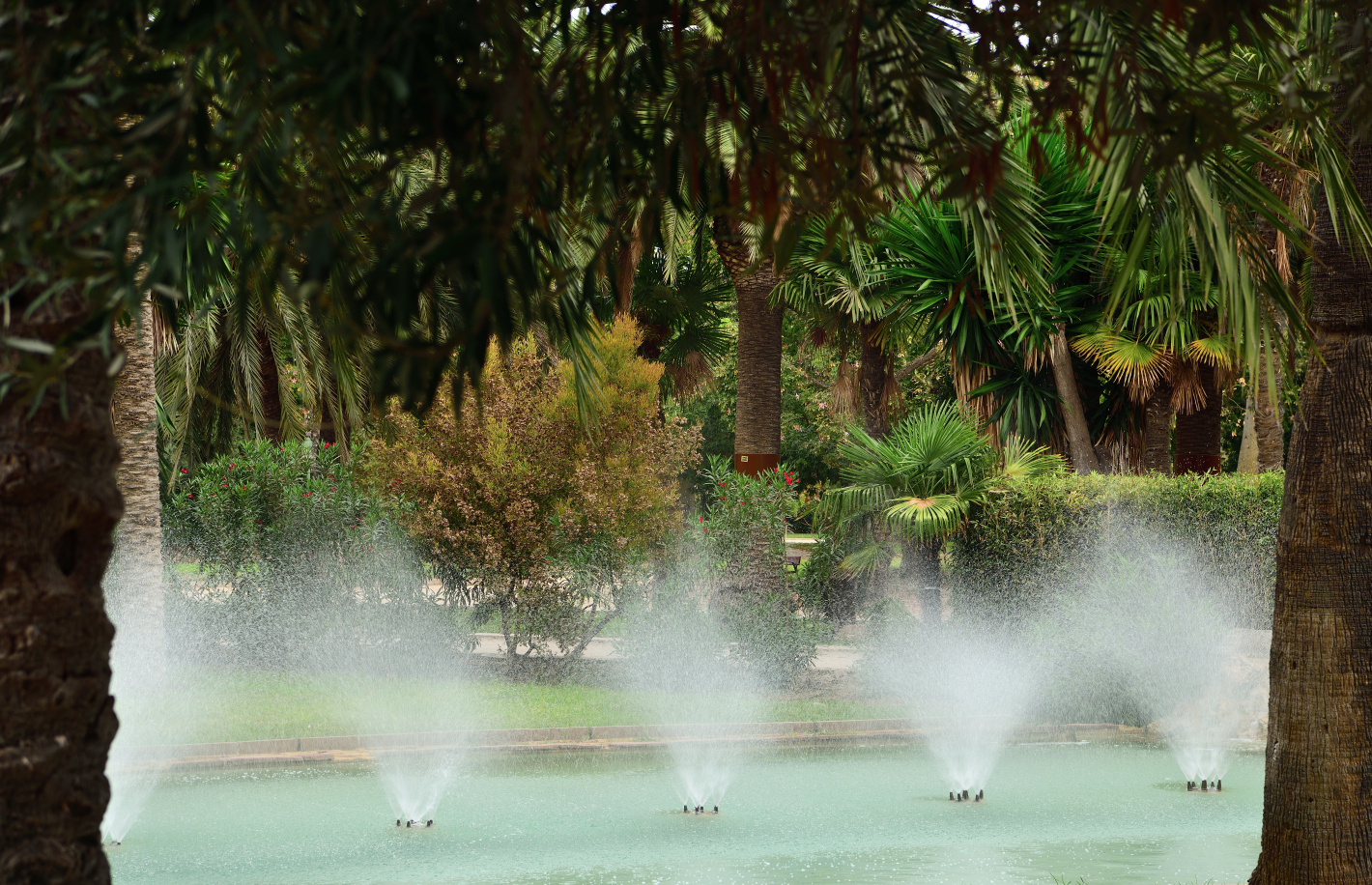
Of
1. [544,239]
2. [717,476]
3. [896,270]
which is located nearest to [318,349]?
[717,476]

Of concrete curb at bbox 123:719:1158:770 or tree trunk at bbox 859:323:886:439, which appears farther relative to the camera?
tree trunk at bbox 859:323:886:439

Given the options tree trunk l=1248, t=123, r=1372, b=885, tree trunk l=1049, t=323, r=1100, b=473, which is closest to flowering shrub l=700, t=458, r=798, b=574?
tree trunk l=1049, t=323, r=1100, b=473

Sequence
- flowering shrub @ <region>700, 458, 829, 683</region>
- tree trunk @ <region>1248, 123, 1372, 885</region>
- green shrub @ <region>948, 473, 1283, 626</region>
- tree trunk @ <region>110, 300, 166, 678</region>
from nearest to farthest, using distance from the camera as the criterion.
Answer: tree trunk @ <region>1248, 123, 1372, 885</region> < tree trunk @ <region>110, 300, 166, 678</region> < green shrub @ <region>948, 473, 1283, 626</region> < flowering shrub @ <region>700, 458, 829, 683</region>

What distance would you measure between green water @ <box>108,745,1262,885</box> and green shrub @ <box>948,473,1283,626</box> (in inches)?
141

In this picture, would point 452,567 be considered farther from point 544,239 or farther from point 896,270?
point 544,239

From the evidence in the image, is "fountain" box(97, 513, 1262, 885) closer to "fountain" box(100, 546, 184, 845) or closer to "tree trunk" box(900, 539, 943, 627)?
"fountain" box(100, 546, 184, 845)

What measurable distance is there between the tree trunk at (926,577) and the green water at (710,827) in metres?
4.08

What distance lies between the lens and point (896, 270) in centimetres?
1444

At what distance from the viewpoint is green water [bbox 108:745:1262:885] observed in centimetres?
717

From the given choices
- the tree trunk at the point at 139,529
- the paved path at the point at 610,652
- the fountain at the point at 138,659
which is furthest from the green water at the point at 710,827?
the paved path at the point at 610,652

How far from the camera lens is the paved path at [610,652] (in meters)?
15.1

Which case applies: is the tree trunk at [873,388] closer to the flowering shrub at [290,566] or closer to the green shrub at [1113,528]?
the green shrub at [1113,528]

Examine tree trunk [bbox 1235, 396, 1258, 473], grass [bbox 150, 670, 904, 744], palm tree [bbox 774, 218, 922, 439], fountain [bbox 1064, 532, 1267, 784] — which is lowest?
grass [bbox 150, 670, 904, 744]

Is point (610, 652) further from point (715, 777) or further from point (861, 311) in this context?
point (715, 777)
